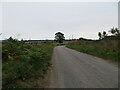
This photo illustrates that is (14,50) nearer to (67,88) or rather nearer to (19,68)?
(19,68)

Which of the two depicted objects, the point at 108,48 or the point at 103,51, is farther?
the point at 108,48

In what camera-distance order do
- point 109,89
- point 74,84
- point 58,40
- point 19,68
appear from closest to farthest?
point 109,89 < point 74,84 < point 19,68 < point 58,40

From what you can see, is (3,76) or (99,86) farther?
(3,76)

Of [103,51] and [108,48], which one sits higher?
[108,48]

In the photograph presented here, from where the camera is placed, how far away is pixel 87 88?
661 cm

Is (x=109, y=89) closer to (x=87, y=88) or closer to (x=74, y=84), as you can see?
(x=87, y=88)

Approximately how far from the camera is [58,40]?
138750 millimetres

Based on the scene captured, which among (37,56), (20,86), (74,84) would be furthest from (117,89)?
(37,56)

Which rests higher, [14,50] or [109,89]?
[14,50]

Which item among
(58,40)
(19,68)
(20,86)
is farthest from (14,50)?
(58,40)

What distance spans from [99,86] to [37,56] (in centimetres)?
574

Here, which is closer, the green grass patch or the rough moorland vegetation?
the green grass patch

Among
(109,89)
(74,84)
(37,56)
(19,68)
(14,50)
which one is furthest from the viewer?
(14,50)

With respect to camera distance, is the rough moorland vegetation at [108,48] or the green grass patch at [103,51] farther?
the rough moorland vegetation at [108,48]
